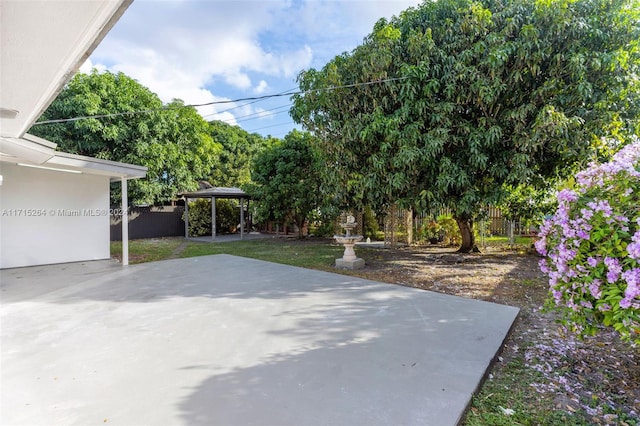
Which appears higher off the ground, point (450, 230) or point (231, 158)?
point (231, 158)

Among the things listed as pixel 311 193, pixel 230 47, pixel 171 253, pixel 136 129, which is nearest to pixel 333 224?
pixel 311 193

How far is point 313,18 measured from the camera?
300 inches

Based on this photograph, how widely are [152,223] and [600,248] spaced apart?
14652 millimetres

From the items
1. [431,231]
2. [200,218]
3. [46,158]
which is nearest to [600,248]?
[46,158]

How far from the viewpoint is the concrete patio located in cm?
210

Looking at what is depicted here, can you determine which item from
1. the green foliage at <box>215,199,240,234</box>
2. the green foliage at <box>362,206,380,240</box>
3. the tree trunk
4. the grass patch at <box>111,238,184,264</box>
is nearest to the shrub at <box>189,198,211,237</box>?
the green foliage at <box>215,199,240,234</box>

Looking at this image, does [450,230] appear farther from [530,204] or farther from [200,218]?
[200,218]

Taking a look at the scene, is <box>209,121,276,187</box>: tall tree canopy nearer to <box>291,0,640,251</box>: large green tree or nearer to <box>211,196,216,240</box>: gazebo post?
<box>211,196,216,240</box>: gazebo post

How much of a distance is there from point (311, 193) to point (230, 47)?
5392 millimetres

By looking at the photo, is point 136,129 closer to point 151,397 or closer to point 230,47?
point 230,47

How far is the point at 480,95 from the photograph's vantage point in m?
5.61

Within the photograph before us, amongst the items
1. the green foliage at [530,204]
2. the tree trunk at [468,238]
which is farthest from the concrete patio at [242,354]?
the green foliage at [530,204]

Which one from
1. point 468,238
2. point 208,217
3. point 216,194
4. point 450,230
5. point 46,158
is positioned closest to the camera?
point 46,158

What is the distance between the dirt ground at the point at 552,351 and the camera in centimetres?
229
